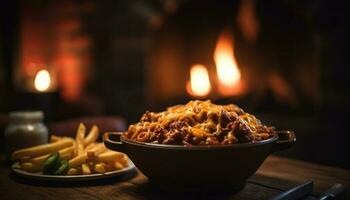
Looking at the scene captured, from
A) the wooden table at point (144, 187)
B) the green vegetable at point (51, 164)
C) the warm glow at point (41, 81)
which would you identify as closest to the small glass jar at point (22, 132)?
the wooden table at point (144, 187)

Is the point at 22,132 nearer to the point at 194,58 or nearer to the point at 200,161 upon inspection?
the point at 200,161

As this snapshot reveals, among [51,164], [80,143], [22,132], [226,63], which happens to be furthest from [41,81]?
[226,63]

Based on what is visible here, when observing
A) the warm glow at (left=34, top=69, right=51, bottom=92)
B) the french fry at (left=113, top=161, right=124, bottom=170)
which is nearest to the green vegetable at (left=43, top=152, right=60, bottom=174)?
the french fry at (left=113, top=161, right=124, bottom=170)

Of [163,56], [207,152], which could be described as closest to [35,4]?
[163,56]

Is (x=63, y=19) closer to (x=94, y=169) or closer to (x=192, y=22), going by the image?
(x=192, y=22)

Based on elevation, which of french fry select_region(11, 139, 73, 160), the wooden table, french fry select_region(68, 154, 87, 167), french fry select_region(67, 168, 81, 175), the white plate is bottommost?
the wooden table

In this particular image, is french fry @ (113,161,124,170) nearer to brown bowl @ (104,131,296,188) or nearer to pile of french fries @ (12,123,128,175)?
pile of french fries @ (12,123,128,175)
